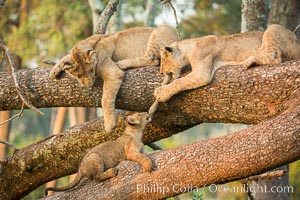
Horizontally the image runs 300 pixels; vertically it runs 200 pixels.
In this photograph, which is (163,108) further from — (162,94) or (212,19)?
(212,19)

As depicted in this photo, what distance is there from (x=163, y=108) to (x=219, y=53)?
78 cm

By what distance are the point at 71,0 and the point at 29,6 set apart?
2584 mm

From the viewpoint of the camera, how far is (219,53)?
282 inches

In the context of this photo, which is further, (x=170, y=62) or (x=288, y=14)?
(x=288, y=14)

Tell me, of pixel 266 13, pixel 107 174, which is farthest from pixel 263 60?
pixel 266 13

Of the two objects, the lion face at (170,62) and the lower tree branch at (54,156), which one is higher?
the lion face at (170,62)

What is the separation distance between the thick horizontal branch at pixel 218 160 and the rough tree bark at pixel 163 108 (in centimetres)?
1

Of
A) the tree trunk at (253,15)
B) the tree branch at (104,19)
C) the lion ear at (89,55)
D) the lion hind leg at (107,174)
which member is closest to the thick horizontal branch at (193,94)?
the lion ear at (89,55)

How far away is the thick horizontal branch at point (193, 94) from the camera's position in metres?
6.51

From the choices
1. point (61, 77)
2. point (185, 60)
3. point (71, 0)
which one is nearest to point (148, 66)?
point (185, 60)

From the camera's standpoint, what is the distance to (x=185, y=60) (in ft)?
23.8

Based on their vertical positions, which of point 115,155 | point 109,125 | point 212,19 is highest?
point 212,19

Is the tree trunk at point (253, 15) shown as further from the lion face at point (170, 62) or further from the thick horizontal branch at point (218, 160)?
the thick horizontal branch at point (218, 160)

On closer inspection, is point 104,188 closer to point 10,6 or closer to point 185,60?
point 185,60
